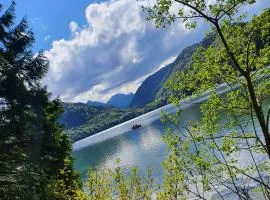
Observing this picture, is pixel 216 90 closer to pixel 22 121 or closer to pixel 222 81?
pixel 222 81

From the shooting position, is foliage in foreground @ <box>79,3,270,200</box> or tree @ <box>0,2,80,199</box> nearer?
foliage in foreground @ <box>79,3,270,200</box>

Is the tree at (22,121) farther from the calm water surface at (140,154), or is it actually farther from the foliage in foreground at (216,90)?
the calm water surface at (140,154)

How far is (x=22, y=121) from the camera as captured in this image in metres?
20.2

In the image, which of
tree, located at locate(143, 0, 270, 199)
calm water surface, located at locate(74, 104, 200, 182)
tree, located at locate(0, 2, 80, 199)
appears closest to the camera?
tree, located at locate(143, 0, 270, 199)

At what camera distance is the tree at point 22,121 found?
19469 mm

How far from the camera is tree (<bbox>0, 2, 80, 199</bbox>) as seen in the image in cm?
1947

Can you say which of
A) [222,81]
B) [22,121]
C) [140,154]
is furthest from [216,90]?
[140,154]

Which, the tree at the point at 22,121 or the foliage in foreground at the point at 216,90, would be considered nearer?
the foliage in foreground at the point at 216,90

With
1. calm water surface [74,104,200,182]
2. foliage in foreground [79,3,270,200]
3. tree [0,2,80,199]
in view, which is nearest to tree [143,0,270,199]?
foliage in foreground [79,3,270,200]

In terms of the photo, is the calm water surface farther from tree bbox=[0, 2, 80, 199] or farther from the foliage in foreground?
the foliage in foreground

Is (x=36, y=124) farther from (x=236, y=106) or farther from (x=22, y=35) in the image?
(x=236, y=106)

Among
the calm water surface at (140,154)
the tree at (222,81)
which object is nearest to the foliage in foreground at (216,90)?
the tree at (222,81)

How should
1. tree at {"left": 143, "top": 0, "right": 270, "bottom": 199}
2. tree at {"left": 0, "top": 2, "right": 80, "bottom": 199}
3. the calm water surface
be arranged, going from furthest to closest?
the calm water surface
tree at {"left": 0, "top": 2, "right": 80, "bottom": 199}
tree at {"left": 143, "top": 0, "right": 270, "bottom": 199}

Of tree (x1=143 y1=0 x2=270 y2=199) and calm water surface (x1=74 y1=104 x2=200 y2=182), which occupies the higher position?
tree (x1=143 y1=0 x2=270 y2=199)
